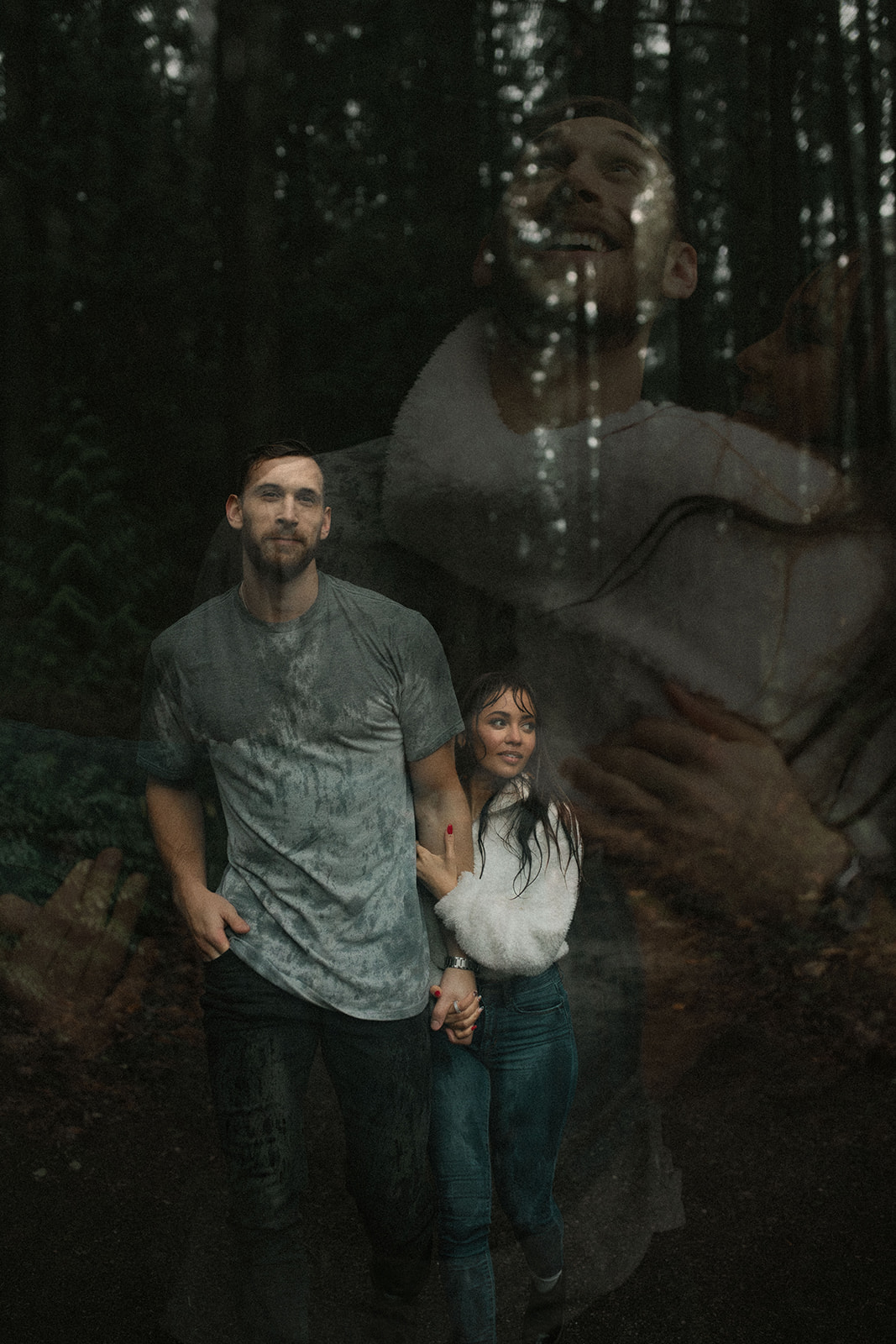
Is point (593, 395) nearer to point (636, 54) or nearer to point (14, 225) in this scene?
point (636, 54)

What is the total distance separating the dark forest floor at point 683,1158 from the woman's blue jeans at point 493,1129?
0.74ft

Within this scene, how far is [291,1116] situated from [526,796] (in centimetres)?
73

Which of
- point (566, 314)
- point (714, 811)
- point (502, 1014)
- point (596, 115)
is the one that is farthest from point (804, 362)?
point (502, 1014)

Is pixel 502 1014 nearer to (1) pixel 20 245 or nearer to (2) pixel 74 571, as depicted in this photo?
(2) pixel 74 571

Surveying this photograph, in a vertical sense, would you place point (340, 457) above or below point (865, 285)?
below

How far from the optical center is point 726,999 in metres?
2.54

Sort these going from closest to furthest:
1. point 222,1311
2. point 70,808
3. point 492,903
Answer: point 492,903
point 222,1311
point 70,808

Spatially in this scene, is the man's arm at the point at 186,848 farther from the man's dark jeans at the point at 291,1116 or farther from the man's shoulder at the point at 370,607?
the man's shoulder at the point at 370,607

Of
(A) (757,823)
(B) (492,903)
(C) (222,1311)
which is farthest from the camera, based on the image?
(A) (757,823)

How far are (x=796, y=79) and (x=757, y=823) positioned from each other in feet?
6.18

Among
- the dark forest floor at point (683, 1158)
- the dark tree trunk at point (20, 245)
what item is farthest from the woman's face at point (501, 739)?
the dark tree trunk at point (20, 245)

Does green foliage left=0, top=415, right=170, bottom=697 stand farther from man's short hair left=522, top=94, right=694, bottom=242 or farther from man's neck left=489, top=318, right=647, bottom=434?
man's short hair left=522, top=94, right=694, bottom=242

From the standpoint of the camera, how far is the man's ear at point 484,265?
2.49 meters

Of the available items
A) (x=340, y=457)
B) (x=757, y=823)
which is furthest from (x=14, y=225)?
(x=757, y=823)
